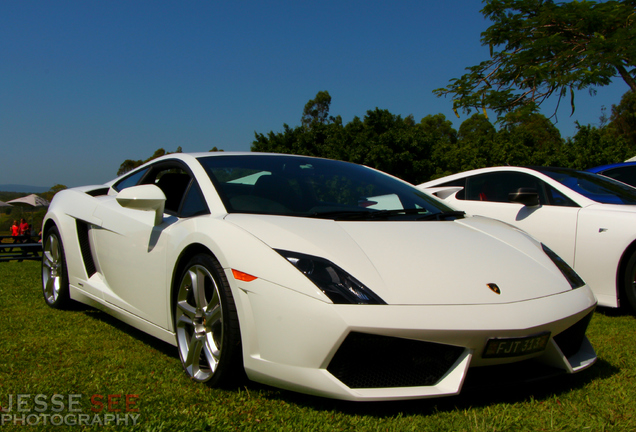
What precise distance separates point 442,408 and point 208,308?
3.85 ft

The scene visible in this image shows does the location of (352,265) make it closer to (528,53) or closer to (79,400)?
(79,400)

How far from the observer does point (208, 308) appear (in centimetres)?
266

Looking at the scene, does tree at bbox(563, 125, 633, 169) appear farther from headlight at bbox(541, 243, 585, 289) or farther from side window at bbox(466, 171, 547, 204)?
headlight at bbox(541, 243, 585, 289)

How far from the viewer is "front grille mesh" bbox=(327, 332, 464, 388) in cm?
216

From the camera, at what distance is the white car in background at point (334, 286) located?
219cm

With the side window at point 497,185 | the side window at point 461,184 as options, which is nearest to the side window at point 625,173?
the side window at point 497,185

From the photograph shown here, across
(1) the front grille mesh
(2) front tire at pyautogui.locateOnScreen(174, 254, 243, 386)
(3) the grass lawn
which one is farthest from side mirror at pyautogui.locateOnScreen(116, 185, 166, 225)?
(1) the front grille mesh

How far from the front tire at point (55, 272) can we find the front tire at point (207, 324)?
1.88 m

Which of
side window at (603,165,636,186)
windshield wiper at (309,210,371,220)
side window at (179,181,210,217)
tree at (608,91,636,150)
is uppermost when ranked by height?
side window at (179,181,210,217)

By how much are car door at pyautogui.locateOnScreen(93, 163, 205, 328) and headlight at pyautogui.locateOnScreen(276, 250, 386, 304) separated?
3.18 feet

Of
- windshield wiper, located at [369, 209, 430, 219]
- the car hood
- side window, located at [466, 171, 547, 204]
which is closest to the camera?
the car hood

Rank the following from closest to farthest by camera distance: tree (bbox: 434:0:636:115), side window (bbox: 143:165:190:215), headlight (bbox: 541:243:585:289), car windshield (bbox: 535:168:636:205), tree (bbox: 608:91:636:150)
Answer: headlight (bbox: 541:243:585:289) < side window (bbox: 143:165:190:215) < car windshield (bbox: 535:168:636:205) < tree (bbox: 434:0:636:115) < tree (bbox: 608:91:636:150)

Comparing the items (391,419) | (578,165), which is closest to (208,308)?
(391,419)

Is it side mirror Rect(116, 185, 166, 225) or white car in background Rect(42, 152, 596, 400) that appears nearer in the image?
white car in background Rect(42, 152, 596, 400)
